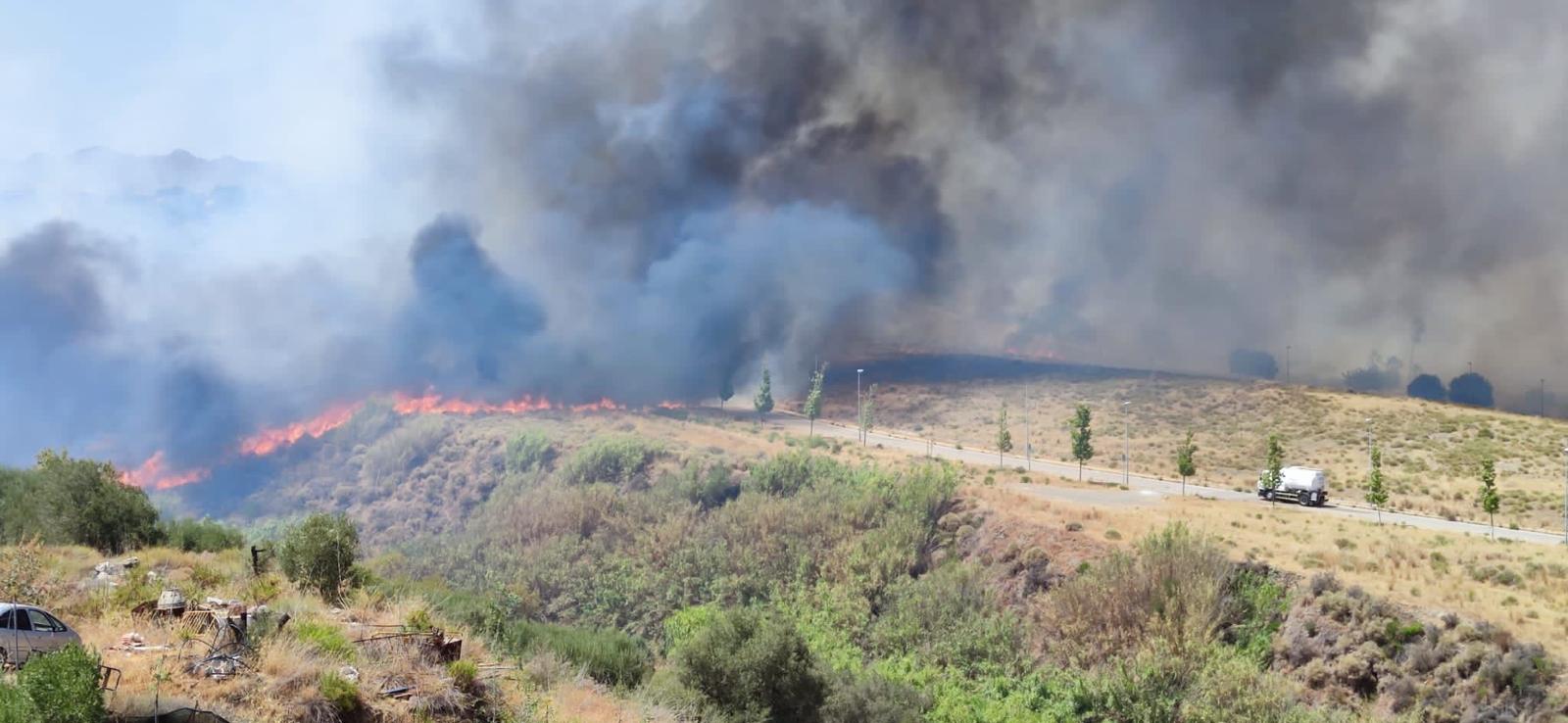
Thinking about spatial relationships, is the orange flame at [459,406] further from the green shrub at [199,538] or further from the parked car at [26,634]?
the parked car at [26,634]

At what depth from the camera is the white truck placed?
5875cm

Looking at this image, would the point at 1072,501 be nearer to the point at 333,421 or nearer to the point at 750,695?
the point at 750,695

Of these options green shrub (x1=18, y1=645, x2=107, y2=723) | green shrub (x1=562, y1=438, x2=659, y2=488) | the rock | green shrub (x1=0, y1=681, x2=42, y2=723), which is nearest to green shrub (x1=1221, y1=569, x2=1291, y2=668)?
the rock

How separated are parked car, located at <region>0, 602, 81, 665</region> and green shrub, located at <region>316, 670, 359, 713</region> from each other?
3224 mm

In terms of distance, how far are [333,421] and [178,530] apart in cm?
4051

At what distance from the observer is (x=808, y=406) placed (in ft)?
298

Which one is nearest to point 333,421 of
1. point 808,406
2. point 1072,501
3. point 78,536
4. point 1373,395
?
point 808,406

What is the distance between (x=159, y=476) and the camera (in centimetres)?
6831

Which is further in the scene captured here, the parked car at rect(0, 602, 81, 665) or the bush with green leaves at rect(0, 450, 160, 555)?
the bush with green leaves at rect(0, 450, 160, 555)

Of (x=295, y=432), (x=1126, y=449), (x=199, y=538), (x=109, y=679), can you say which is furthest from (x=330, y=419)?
(x=109, y=679)

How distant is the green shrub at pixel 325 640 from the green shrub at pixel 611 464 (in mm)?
48214

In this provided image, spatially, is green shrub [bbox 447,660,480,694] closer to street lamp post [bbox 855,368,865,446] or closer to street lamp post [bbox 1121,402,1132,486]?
street lamp post [bbox 1121,402,1132,486]

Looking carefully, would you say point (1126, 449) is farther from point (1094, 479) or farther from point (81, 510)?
point (81, 510)

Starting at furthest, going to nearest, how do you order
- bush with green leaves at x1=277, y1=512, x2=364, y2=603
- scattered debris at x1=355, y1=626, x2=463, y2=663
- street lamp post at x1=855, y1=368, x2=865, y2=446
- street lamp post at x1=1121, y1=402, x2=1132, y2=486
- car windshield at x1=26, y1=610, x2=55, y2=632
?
1. street lamp post at x1=855, y1=368, x2=865, y2=446
2. street lamp post at x1=1121, y1=402, x2=1132, y2=486
3. bush with green leaves at x1=277, y1=512, x2=364, y2=603
4. scattered debris at x1=355, y1=626, x2=463, y2=663
5. car windshield at x1=26, y1=610, x2=55, y2=632
